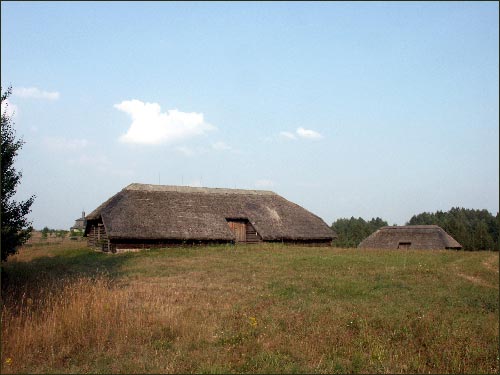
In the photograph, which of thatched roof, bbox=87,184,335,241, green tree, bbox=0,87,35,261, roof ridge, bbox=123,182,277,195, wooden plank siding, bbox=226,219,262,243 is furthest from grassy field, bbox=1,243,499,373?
roof ridge, bbox=123,182,277,195

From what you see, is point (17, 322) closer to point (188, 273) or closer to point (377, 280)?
point (188, 273)

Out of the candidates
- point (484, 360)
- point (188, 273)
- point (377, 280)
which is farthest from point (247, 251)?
point (484, 360)

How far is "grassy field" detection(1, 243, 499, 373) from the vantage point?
6.77 meters

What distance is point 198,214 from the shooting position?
30.9m

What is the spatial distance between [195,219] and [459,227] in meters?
37.2

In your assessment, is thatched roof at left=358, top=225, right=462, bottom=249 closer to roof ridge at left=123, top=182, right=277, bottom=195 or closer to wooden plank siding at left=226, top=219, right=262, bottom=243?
roof ridge at left=123, top=182, right=277, bottom=195

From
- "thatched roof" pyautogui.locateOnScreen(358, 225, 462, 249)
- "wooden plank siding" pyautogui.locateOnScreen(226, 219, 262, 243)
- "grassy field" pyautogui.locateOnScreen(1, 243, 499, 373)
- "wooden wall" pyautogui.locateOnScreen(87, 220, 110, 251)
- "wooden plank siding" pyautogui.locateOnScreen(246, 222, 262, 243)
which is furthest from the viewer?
"thatched roof" pyautogui.locateOnScreen(358, 225, 462, 249)

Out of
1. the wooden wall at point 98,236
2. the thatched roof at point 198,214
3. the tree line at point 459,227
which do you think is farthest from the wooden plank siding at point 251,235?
the tree line at point 459,227

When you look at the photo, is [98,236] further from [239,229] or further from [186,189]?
[239,229]

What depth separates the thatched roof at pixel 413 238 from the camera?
37.8 metres

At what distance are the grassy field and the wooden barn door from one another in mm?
18594

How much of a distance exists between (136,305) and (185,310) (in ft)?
3.71

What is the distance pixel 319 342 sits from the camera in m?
7.79

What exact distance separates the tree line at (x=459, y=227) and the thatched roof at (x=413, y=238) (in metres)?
4.01
